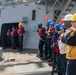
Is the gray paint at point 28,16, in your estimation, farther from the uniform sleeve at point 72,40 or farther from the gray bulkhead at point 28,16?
the uniform sleeve at point 72,40

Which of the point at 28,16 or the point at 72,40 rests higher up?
the point at 28,16

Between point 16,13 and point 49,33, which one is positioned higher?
point 16,13

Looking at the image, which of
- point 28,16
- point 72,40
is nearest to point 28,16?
point 28,16

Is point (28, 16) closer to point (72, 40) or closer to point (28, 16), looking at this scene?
point (28, 16)

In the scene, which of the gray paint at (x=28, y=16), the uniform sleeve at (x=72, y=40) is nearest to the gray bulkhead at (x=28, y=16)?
the gray paint at (x=28, y=16)

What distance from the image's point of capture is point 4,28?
2008 cm

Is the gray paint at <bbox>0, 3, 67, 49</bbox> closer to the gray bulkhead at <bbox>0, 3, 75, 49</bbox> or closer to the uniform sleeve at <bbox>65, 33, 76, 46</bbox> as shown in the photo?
the gray bulkhead at <bbox>0, 3, 75, 49</bbox>

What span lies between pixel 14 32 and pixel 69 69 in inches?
503

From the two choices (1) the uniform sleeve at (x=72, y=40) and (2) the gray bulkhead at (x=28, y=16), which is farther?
(2) the gray bulkhead at (x=28, y=16)

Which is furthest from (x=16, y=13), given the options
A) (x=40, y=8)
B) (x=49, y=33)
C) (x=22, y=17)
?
(x=49, y=33)

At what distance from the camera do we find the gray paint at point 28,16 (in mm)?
16516

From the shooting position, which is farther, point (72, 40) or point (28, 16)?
point (28, 16)

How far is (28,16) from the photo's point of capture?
17406mm

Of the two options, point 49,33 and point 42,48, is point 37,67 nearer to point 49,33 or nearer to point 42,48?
point 49,33
